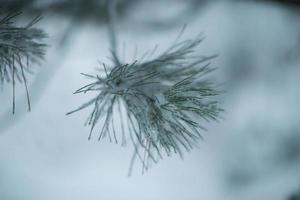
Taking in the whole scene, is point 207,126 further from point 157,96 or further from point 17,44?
point 17,44

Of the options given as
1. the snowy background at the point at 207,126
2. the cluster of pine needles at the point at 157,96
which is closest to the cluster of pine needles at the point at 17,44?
the snowy background at the point at 207,126

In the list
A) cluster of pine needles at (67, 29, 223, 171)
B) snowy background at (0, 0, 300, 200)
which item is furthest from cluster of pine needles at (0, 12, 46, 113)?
cluster of pine needles at (67, 29, 223, 171)

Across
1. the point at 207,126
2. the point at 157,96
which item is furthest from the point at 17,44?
the point at 207,126

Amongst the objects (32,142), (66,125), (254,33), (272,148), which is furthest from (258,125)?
(32,142)

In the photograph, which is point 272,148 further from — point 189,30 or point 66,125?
point 66,125

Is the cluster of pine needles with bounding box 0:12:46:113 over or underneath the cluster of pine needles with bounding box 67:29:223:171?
over

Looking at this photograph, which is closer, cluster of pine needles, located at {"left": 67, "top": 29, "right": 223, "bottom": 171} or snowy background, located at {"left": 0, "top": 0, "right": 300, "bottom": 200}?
cluster of pine needles, located at {"left": 67, "top": 29, "right": 223, "bottom": 171}

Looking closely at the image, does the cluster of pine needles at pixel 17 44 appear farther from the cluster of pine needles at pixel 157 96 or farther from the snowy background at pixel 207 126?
the cluster of pine needles at pixel 157 96

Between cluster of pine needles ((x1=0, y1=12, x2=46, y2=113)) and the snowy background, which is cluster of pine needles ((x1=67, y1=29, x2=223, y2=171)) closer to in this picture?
the snowy background
